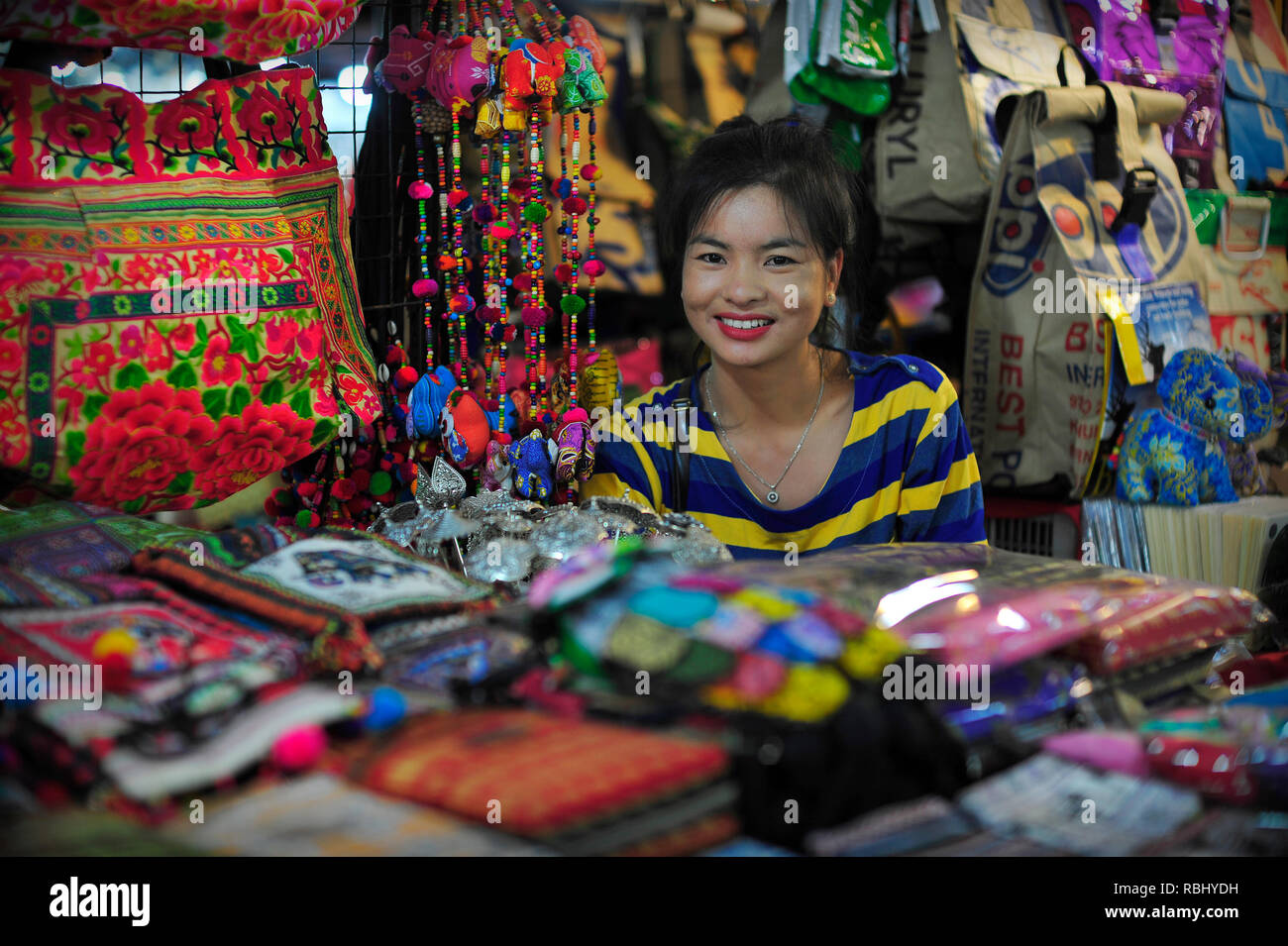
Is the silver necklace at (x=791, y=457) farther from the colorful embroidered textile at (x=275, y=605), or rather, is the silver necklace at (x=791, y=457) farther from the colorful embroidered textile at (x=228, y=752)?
the colorful embroidered textile at (x=228, y=752)

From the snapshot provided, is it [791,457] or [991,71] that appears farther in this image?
[991,71]

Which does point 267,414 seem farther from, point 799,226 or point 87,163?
point 799,226

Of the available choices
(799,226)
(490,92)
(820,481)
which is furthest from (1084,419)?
(490,92)

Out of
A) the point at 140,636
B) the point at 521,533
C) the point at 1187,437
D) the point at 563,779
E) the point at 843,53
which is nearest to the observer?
the point at 563,779

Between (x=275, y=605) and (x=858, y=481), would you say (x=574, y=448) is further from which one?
(x=275, y=605)

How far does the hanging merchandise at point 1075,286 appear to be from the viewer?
208 centimetres

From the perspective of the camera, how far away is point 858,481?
161cm

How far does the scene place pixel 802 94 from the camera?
2234 millimetres

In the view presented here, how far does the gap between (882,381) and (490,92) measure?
2.43 feet

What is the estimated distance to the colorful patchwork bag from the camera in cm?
101

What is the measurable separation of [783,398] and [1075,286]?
747mm

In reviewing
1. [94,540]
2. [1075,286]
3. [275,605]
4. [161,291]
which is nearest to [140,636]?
[275,605]

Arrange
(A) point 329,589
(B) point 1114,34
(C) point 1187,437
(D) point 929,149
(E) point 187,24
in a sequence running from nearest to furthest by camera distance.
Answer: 1. (A) point 329,589
2. (E) point 187,24
3. (C) point 1187,437
4. (D) point 929,149
5. (B) point 1114,34

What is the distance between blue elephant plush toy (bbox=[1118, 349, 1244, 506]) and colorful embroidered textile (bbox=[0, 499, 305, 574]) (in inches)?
63.3
